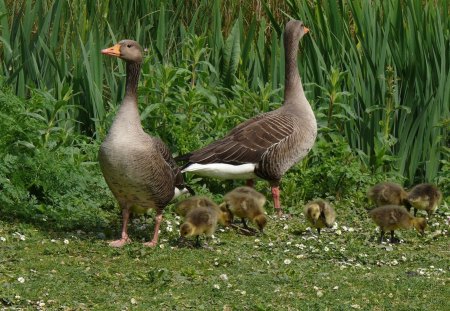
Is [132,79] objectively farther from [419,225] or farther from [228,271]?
[419,225]

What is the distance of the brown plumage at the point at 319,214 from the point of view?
10.1 m

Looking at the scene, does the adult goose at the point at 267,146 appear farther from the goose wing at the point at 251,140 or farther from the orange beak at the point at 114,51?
the orange beak at the point at 114,51

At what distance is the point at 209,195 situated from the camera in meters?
11.3

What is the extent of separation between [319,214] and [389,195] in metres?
1.00

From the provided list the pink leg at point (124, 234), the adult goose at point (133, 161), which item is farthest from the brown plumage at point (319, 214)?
the pink leg at point (124, 234)

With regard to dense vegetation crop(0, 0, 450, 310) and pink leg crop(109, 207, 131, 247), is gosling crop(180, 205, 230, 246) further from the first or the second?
pink leg crop(109, 207, 131, 247)

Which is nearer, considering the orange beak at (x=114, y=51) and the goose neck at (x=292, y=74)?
the orange beak at (x=114, y=51)

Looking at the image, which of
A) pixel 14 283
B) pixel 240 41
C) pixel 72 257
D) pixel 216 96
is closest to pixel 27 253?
pixel 72 257

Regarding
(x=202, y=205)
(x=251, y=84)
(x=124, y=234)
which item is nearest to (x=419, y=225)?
(x=202, y=205)

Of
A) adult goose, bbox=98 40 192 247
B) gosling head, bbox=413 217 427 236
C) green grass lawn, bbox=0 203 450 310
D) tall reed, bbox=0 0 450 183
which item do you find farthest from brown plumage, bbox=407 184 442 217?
adult goose, bbox=98 40 192 247

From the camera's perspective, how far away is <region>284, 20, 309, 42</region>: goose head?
39.2 feet

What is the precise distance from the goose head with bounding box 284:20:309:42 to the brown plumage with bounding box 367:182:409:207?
6.79 feet

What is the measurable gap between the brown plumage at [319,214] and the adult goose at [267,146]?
0.95 meters

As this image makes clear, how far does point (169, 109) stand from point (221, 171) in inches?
42.0
